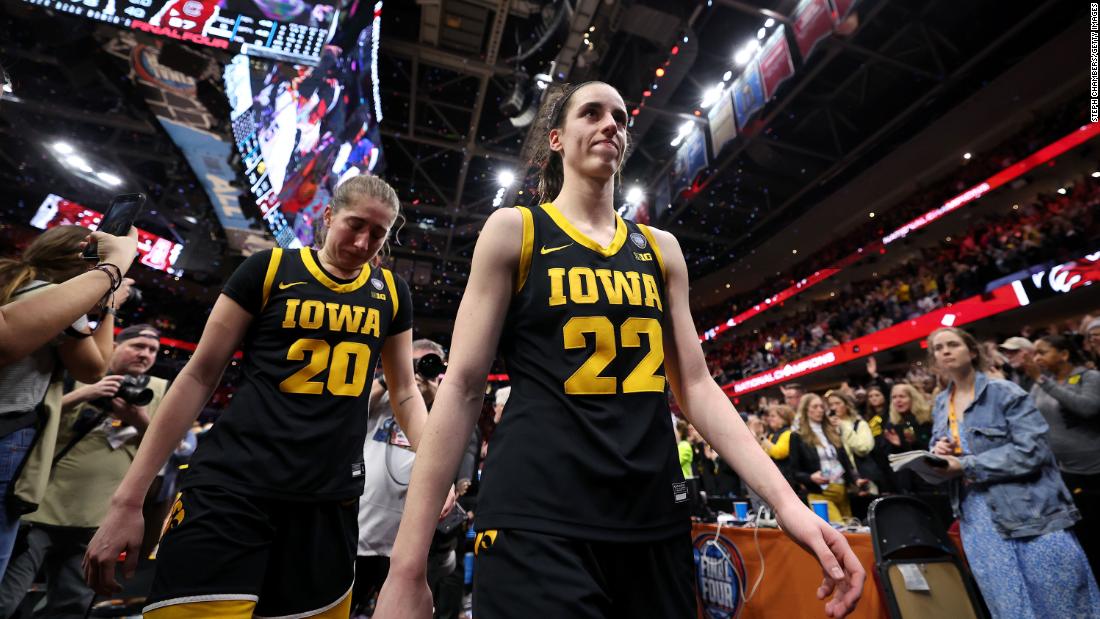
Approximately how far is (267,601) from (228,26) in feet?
14.9

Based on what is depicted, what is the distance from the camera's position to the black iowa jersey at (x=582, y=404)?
951 millimetres

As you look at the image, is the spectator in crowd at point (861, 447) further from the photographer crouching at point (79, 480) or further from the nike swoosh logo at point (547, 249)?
the photographer crouching at point (79, 480)

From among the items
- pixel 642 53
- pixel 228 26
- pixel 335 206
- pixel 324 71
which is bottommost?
pixel 335 206

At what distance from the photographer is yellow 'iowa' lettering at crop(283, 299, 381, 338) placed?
1.72m

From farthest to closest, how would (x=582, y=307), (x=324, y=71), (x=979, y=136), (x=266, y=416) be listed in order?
(x=979, y=136), (x=324, y=71), (x=266, y=416), (x=582, y=307)

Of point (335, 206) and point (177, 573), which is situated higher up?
point (335, 206)

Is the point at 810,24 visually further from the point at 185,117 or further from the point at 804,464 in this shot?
the point at 185,117

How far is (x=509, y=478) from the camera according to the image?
38.3 inches

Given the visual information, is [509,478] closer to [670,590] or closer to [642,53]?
[670,590]

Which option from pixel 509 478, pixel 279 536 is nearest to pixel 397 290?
pixel 279 536

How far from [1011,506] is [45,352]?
13.5ft

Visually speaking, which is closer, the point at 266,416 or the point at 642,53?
the point at 266,416

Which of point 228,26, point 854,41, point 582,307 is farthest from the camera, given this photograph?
point 854,41

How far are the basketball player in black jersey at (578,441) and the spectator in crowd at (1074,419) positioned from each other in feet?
12.6
